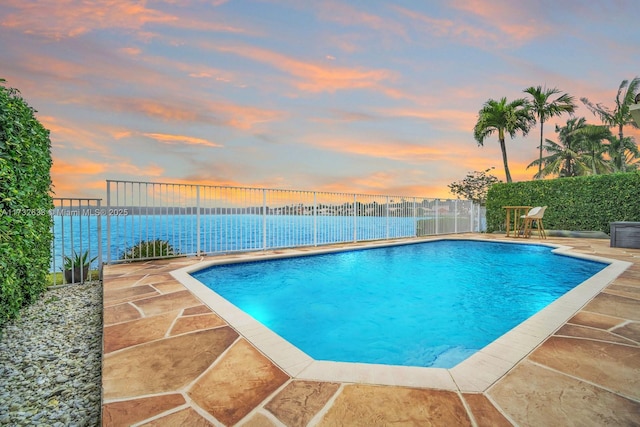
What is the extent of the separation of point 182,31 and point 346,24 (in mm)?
3742

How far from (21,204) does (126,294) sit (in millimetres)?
1224

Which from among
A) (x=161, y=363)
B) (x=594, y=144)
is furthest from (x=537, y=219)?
(x=594, y=144)

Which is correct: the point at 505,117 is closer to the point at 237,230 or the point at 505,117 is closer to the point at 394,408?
the point at 237,230

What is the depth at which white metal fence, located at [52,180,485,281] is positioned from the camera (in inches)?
178

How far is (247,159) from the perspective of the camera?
933 centimetres

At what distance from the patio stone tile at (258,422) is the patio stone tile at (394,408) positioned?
0.21 m

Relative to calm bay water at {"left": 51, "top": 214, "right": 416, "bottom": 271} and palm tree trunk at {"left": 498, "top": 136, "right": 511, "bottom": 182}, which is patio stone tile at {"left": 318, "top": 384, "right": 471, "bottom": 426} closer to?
calm bay water at {"left": 51, "top": 214, "right": 416, "bottom": 271}

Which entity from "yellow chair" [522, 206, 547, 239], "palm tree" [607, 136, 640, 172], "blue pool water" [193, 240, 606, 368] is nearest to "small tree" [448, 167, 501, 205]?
"palm tree" [607, 136, 640, 172]

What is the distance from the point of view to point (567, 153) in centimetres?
2027

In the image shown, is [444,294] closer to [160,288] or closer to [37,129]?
[160,288]

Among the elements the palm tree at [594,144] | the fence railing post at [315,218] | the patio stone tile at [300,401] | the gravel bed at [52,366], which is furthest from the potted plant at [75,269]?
the palm tree at [594,144]

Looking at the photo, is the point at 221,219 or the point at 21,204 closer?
the point at 21,204

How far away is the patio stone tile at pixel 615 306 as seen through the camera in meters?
2.35

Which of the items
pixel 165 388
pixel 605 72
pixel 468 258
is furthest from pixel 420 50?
pixel 165 388
